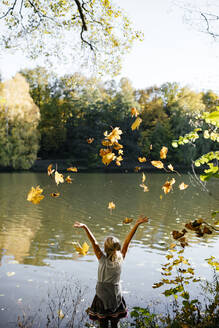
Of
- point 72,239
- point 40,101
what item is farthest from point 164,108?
point 72,239

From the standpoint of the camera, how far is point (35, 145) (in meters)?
35.1

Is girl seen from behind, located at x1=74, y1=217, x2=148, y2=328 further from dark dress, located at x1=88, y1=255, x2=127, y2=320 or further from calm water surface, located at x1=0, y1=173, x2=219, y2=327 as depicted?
calm water surface, located at x1=0, y1=173, x2=219, y2=327

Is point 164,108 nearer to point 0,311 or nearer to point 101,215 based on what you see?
point 101,215

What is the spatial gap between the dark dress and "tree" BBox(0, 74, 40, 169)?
1256 inches

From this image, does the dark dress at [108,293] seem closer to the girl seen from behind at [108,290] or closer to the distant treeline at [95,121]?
the girl seen from behind at [108,290]

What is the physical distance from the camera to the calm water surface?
5.98m

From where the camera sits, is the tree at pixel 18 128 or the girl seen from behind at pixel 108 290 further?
the tree at pixel 18 128

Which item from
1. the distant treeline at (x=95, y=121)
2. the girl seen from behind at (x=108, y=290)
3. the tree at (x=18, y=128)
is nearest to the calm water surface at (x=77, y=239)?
the girl seen from behind at (x=108, y=290)

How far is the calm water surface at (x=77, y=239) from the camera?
598cm

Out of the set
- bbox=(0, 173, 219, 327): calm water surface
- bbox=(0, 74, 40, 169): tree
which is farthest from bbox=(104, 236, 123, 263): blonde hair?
bbox=(0, 74, 40, 169): tree

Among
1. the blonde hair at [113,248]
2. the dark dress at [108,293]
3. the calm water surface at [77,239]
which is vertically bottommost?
the calm water surface at [77,239]

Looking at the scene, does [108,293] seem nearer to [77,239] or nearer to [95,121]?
[77,239]

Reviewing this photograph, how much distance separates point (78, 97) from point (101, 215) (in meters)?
31.5

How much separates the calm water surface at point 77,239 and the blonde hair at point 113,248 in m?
0.97
